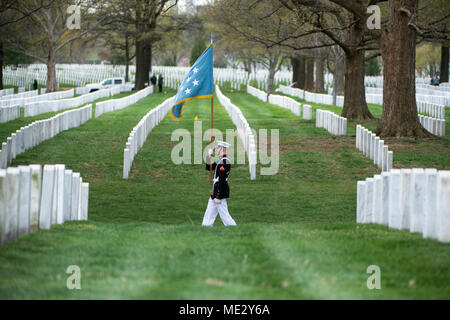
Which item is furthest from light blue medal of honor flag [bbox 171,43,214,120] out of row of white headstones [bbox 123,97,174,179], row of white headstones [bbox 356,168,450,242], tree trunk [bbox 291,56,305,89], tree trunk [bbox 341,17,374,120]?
tree trunk [bbox 291,56,305,89]

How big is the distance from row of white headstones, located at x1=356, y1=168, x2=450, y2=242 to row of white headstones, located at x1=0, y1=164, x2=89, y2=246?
14.0 feet

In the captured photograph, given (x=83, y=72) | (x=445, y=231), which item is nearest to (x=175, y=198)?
(x=445, y=231)

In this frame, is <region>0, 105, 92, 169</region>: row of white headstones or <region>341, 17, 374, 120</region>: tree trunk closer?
<region>0, 105, 92, 169</region>: row of white headstones

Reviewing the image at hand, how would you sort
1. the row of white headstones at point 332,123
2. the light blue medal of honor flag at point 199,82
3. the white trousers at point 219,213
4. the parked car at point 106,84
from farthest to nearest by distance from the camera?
the parked car at point 106,84 → the row of white headstones at point 332,123 → the light blue medal of honor flag at point 199,82 → the white trousers at point 219,213

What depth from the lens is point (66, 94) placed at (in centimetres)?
4891

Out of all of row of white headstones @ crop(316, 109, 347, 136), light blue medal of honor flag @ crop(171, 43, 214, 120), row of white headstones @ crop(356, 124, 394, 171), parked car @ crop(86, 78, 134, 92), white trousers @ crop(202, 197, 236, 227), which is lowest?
white trousers @ crop(202, 197, 236, 227)

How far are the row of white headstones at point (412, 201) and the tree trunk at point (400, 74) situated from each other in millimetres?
12475

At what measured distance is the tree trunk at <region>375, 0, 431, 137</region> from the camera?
21.5 m

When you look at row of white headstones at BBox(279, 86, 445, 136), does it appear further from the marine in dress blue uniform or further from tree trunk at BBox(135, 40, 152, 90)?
the marine in dress blue uniform

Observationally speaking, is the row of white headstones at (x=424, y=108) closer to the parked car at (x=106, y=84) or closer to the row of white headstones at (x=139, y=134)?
the row of white headstones at (x=139, y=134)

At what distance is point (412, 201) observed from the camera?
8320 millimetres

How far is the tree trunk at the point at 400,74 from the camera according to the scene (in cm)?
2147

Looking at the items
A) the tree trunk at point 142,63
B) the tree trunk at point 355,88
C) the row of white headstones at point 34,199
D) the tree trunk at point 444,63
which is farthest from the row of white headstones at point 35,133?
the tree trunk at point 444,63

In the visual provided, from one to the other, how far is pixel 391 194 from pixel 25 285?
15.9 feet
